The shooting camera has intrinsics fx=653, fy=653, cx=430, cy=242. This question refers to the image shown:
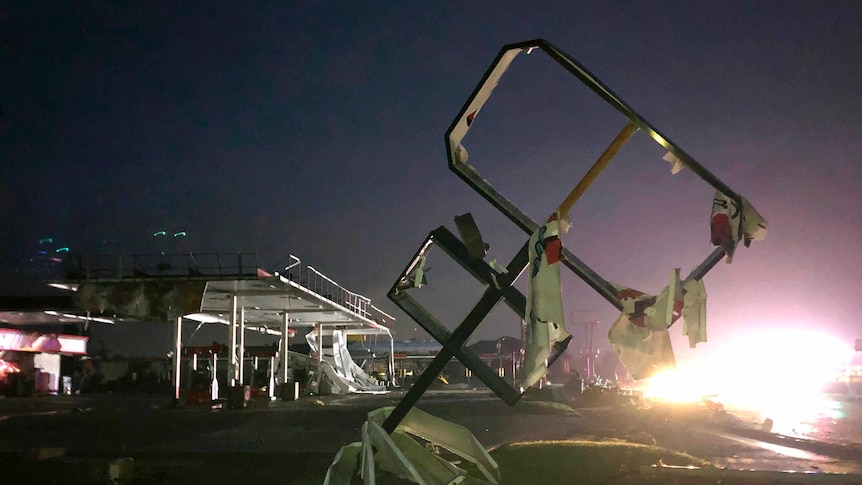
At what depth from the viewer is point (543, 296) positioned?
4719 mm

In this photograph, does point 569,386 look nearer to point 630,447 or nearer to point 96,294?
point 96,294

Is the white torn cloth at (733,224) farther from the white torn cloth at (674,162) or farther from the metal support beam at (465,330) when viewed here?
the metal support beam at (465,330)

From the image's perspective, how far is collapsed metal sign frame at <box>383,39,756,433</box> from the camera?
4672 millimetres

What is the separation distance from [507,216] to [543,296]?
0.87 m

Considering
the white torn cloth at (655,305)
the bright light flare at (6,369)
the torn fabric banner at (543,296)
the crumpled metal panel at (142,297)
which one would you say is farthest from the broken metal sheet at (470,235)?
the bright light flare at (6,369)

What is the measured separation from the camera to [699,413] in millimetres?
27359

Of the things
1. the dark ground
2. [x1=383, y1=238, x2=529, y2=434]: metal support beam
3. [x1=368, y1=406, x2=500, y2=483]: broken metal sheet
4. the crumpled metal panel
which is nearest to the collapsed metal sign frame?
[x1=383, y1=238, x2=529, y2=434]: metal support beam

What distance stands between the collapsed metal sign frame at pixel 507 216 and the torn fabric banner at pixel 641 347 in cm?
23

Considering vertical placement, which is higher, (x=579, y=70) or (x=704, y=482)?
(x=579, y=70)

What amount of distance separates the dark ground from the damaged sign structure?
14.9 ft

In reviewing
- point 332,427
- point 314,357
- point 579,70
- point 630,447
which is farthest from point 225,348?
point 579,70

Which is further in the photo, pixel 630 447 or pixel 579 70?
pixel 630 447

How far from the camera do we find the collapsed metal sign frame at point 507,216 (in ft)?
15.3

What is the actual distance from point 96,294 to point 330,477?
26947mm
